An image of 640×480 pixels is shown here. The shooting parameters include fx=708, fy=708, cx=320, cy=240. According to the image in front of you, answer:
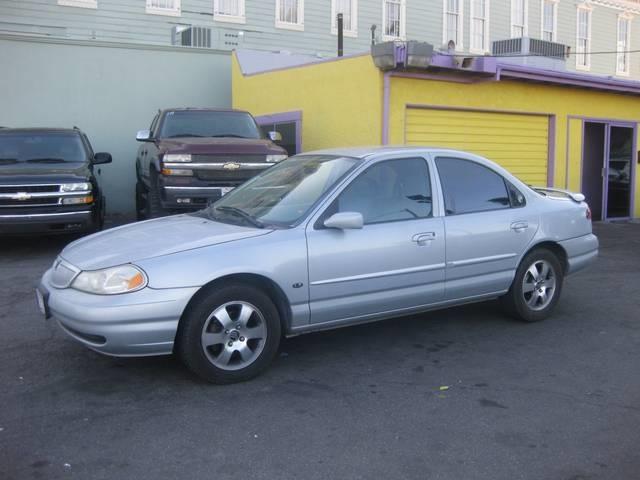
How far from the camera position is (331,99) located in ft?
40.8

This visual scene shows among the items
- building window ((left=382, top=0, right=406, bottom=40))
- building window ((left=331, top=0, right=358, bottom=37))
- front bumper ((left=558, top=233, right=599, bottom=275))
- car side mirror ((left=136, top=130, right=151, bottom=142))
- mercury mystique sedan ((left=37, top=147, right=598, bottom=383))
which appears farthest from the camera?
building window ((left=382, top=0, right=406, bottom=40))

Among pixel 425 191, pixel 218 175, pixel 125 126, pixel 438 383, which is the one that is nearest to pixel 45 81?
pixel 125 126

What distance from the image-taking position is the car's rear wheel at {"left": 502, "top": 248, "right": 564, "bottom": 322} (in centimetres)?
618

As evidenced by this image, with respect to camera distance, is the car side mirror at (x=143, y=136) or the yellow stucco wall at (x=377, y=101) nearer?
the car side mirror at (x=143, y=136)

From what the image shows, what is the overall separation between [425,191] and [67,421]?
3126 millimetres

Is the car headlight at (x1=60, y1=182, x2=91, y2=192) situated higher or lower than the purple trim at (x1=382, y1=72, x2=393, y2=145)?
lower

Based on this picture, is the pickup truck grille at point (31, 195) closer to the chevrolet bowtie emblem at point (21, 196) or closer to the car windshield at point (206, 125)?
the chevrolet bowtie emblem at point (21, 196)

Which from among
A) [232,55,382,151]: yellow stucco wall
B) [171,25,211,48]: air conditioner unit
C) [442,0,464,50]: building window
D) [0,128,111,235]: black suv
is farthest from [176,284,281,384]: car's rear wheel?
[442,0,464,50]: building window

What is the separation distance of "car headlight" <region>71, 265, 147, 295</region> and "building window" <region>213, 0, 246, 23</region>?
15512 mm

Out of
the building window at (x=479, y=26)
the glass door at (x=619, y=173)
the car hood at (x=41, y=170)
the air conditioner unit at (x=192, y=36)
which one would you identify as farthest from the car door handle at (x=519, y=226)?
the building window at (x=479, y=26)

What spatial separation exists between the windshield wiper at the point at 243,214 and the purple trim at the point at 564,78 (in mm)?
7786

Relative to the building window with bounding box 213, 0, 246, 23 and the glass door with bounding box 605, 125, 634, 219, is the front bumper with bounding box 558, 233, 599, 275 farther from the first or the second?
the building window with bounding box 213, 0, 246, 23

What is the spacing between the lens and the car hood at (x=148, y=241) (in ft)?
15.1

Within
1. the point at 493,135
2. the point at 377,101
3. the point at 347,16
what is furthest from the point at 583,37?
the point at 377,101
